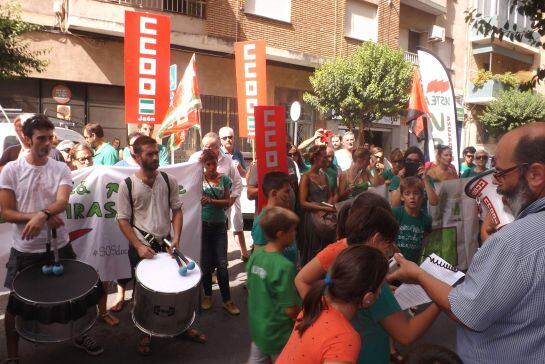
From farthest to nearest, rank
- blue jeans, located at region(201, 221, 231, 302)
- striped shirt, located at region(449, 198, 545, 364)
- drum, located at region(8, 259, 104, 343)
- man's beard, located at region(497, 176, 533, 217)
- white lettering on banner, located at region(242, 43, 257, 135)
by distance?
white lettering on banner, located at region(242, 43, 257, 135) < blue jeans, located at region(201, 221, 231, 302) < drum, located at region(8, 259, 104, 343) < man's beard, located at region(497, 176, 533, 217) < striped shirt, located at region(449, 198, 545, 364)

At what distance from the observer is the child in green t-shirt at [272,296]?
9.16ft

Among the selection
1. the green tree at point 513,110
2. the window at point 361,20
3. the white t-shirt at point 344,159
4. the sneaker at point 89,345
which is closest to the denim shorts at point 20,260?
the sneaker at point 89,345

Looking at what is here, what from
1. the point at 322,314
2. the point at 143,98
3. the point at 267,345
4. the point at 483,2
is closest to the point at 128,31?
the point at 143,98

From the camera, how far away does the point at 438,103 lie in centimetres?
782

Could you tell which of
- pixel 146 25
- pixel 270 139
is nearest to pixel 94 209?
pixel 270 139

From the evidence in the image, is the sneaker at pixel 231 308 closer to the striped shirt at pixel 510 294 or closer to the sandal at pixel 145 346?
the sandal at pixel 145 346

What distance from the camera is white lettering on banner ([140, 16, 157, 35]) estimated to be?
6.50 metres

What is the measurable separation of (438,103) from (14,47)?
31.9ft

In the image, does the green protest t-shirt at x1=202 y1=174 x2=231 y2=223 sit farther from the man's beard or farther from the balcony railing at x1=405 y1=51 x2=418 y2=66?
the balcony railing at x1=405 y1=51 x2=418 y2=66

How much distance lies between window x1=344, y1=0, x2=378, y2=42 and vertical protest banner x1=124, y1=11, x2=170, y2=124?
14.6 metres

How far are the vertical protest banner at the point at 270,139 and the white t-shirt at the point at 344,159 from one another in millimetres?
3240

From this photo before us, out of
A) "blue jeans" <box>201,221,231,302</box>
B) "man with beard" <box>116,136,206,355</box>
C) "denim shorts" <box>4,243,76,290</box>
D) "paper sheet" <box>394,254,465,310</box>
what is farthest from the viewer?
"blue jeans" <box>201,221,231,302</box>

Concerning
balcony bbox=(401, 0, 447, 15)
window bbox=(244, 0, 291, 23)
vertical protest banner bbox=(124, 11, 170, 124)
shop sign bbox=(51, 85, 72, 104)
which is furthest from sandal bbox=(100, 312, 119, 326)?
balcony bbox=(401, 0, 447, 15)

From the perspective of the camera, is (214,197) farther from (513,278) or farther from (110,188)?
(513,278)
